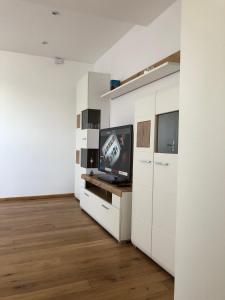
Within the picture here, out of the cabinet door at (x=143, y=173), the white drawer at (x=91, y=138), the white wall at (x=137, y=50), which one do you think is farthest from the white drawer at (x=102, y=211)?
the white wall at (x=137, y=50)

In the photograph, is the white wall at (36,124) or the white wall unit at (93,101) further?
the white wall at (36,124)

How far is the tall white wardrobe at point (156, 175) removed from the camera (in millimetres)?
2127

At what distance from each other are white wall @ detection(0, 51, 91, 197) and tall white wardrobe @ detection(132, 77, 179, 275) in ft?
8.94

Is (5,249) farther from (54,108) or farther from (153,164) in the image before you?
(54,108)

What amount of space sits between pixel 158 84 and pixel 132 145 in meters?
0.78

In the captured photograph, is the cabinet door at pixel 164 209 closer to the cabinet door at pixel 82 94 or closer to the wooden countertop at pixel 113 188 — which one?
the wooden countertop at pixel 113 188

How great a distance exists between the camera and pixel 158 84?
297cm

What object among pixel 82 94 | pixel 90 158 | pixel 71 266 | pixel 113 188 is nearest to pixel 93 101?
pixel 82 94

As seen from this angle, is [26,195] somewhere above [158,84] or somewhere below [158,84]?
below

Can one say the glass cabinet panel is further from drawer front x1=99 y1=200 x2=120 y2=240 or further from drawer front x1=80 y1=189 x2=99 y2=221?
drawer front x1=80 y1=189 x2=99 y2=221

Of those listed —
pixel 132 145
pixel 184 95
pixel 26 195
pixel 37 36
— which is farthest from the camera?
pixel 26 195

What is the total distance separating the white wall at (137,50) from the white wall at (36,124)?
983 millimetres

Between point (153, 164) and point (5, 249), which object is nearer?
point (153, 164)

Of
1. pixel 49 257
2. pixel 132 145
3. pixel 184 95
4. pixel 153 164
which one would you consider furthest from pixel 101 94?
pixel 184 95
